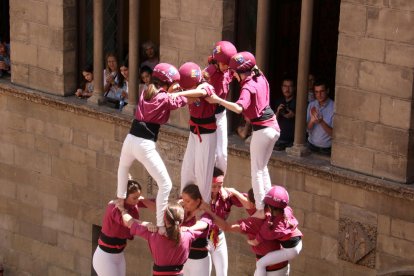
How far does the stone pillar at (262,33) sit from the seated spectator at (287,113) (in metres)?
0.46

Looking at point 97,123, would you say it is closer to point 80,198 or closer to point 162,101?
point 80,198

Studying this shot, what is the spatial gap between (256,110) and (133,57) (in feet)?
18.1

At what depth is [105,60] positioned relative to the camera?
26.1 m

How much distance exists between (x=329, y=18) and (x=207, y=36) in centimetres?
195

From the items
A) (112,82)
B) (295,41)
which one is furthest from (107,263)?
(112,82)

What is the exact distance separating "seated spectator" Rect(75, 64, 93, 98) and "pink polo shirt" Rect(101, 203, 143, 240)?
586 centimetres

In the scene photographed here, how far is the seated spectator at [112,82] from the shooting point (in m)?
25.6

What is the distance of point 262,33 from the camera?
2338cm

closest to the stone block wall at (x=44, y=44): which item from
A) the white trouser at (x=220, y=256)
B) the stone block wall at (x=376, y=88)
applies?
the stone block wall at (x=376, y=88)

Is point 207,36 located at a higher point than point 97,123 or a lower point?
higher

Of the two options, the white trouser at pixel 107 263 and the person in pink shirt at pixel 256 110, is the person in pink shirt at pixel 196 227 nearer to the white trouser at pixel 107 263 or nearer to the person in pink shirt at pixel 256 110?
the person in pink shirt at pixel 256 110

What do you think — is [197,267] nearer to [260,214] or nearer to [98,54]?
[260,214]

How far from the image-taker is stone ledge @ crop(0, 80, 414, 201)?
72.6ft

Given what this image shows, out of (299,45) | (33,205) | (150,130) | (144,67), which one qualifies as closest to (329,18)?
(299,45)
